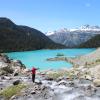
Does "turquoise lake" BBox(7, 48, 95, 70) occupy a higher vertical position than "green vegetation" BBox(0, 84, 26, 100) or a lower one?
lower

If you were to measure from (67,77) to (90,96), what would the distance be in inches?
367

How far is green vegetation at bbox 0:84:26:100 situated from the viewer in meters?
27.1

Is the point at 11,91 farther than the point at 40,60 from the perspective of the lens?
No

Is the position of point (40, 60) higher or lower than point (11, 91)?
lower

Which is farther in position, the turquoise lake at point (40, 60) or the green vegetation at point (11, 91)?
the turquoise lake at point (40, 60)

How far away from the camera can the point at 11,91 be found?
28.0 meters

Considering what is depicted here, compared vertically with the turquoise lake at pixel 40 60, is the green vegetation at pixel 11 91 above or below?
above

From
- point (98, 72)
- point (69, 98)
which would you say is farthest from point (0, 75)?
point (69, 98)

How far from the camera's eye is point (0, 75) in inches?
1517

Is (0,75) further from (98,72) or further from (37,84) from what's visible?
(98,72)

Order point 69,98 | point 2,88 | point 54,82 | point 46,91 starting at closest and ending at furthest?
1. point 69,98
2. point 46,91
3. point 2,88
4. point 54,82

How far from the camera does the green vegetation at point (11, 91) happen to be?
27.1 m

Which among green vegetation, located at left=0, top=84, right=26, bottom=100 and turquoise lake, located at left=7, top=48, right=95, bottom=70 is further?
turquoise lake, located at left=7, top=48, right=95, bottom=70

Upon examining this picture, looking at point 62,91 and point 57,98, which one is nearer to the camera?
point 57,98
